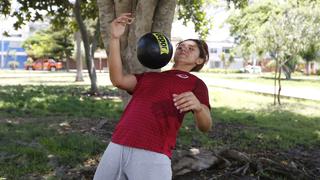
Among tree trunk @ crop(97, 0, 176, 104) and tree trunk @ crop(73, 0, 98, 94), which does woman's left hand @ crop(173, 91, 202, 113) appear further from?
tree trunk @ crop(73, 0, 98, 94)

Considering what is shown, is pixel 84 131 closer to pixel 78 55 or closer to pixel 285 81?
pixel 78 55

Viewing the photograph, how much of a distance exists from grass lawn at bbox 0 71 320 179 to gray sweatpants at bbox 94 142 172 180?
3018mm

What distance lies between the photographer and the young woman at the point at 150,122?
2994 mm

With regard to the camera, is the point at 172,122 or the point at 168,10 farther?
the point at 168,10

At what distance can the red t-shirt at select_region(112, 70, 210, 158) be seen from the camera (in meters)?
3.01

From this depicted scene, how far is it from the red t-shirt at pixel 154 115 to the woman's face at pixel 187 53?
184mm

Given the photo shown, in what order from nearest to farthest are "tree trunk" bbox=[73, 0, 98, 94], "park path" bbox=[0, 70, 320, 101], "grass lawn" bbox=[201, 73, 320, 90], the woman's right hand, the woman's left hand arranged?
1. the woman's left hand
2. the woman's right hand
3. "tree trunk" bbox=[73, 0, 98, 94]
4. "park path" bbox=[0, 70, 320, 101]
5. "grass lawn" bbox=[201, 73, 320, 90]

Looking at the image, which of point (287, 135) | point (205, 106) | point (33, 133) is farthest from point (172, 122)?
point (287, 135)

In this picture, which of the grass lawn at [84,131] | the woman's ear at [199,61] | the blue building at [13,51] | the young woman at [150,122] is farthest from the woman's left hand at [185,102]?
the blue building at [13,51]

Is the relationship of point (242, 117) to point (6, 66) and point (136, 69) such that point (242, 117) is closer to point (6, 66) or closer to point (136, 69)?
point (136, 69)

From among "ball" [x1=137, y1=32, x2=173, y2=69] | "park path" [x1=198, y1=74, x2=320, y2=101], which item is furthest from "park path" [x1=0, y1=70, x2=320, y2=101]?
"ball" [x1=137, y1=32, x2=173, y2=69]

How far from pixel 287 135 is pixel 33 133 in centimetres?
494

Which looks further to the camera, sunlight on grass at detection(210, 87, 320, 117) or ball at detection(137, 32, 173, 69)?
sunlight on grass at detection(210, 87, 320, 117)

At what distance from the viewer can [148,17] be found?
5.92 metres
